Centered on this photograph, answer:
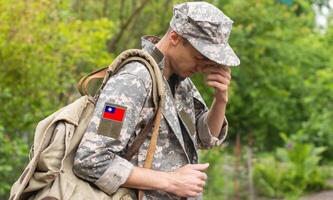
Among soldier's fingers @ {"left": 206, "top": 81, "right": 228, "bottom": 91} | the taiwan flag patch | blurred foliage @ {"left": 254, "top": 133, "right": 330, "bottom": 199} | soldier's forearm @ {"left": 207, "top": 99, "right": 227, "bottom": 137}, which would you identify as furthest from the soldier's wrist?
blurred foliage @ {"left": 254, "top": 133, "right": 330, "bottom": 199}

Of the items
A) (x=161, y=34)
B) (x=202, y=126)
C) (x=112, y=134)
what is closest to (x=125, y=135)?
(x=112, y=134)

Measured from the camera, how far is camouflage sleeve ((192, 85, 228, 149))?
13.5 feet

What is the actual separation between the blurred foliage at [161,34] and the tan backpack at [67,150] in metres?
4.13

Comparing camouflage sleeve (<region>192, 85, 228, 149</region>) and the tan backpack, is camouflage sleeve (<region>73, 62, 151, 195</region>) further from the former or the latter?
camouflage sleeve (<region>192, 85, 228, 149</region>)

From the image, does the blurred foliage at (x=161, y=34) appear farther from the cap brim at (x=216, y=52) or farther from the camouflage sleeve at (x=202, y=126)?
the cap brim at (x=216, y=52)

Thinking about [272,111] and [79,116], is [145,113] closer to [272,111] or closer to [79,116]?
[79,116]

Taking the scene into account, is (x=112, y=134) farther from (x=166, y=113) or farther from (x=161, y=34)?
(x=161, y=34)

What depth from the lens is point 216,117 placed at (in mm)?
4102

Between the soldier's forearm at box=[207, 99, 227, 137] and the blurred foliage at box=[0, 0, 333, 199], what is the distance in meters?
3.77

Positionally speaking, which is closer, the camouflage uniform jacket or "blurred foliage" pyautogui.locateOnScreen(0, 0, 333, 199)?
the camouflage uniform jacket

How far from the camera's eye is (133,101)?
3467 millimetres

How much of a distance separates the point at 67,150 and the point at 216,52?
0.75 meters

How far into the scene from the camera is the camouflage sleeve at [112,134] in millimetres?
3439

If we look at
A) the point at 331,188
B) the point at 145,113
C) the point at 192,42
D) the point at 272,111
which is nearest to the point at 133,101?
the point at 145,113
